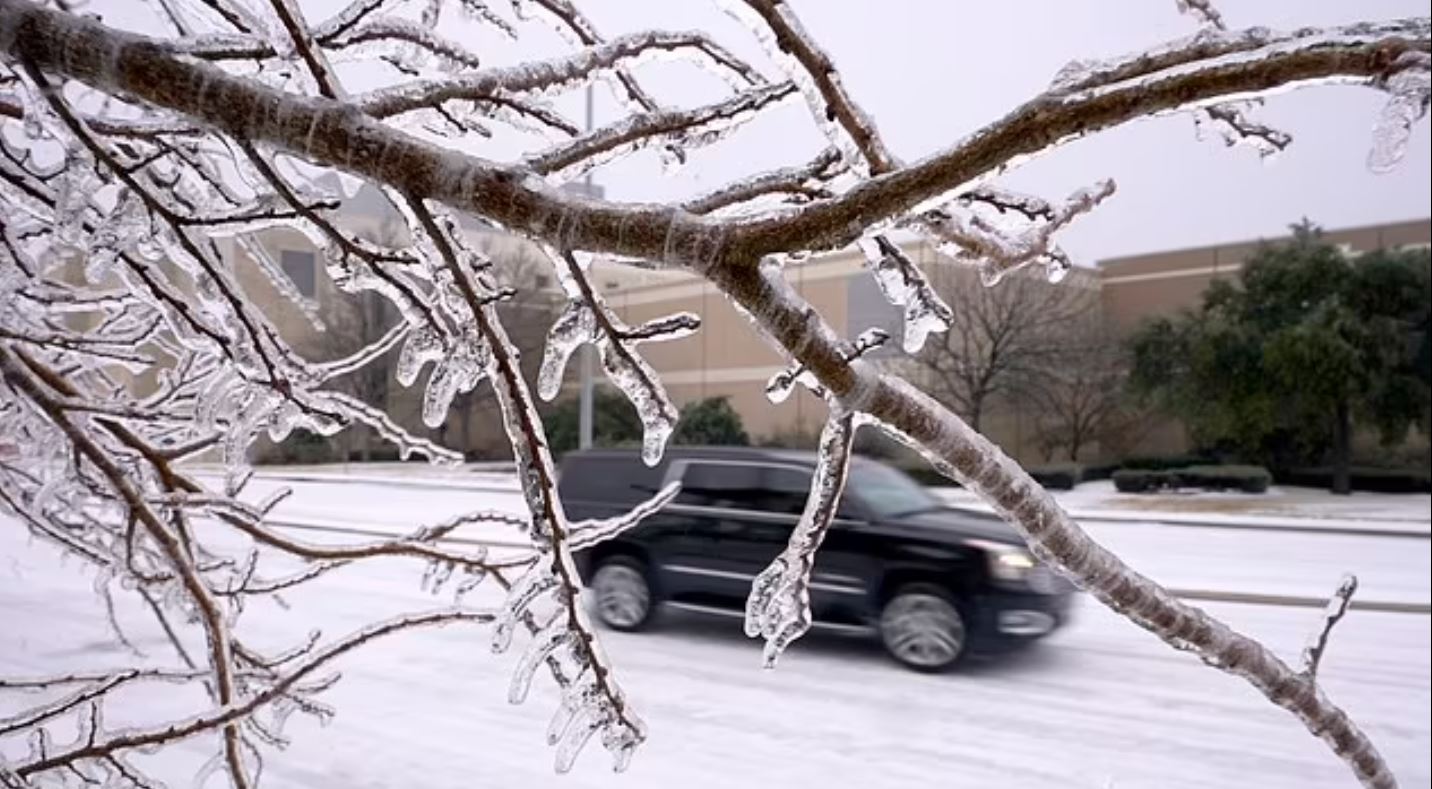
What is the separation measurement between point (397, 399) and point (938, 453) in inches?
52.3

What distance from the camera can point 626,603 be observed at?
Answer: 568 cm

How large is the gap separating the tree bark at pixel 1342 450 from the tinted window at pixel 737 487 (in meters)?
12.0

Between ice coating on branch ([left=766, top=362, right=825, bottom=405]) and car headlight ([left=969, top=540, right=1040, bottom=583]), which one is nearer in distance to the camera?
ice coating on branch ([left=766, top=362, right=825, bottom=405])

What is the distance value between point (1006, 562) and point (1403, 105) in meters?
4.94

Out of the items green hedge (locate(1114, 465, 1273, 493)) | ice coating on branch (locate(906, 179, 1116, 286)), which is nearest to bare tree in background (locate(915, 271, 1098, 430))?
ice coating on branch (locate(906, 179, 1116, 286))

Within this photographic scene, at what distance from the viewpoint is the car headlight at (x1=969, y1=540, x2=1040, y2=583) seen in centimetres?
527

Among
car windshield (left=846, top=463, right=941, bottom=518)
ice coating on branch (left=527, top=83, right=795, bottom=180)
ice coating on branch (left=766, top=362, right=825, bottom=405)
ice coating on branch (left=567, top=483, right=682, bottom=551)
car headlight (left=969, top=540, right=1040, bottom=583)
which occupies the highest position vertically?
ice coating on branch (left=527, top=83, right=795, bottom=180)

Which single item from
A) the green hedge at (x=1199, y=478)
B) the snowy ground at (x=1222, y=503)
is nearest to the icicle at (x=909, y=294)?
the snowy ground at (x=1222, y=503)

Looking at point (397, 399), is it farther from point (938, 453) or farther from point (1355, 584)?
point (1355, 584)

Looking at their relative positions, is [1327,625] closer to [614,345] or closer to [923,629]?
[614,345]

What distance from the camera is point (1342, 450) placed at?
16375mm

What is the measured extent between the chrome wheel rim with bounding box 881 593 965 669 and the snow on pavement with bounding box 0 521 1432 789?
0.40 feet

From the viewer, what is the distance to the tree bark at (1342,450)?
14.8 m

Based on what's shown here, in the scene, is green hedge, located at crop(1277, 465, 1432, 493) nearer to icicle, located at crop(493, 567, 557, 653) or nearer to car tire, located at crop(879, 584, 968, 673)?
car tire, located at crop(879, 584, 968, 673)
